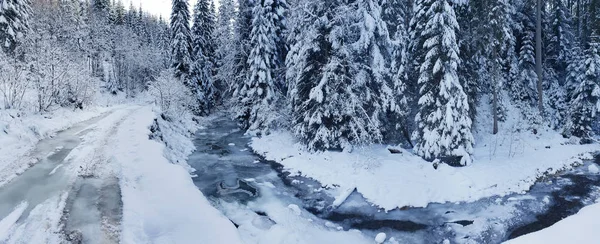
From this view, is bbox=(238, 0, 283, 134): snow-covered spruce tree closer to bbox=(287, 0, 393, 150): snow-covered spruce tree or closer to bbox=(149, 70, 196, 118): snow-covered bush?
bbox=(287, 0, 393, 150): snow-covered spruce tree

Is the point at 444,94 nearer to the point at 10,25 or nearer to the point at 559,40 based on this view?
the point at 559,40

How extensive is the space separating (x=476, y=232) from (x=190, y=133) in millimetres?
23800

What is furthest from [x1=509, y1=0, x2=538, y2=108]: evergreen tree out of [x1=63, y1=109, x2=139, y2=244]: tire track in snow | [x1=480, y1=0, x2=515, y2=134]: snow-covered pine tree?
[x1=63, y1=109, x2=139, y2=244]: tire track in snow

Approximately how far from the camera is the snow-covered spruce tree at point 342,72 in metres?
18.3

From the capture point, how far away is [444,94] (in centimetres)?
1753

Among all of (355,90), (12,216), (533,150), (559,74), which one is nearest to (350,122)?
(355,90)

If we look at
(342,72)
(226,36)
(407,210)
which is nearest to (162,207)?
(407,210)

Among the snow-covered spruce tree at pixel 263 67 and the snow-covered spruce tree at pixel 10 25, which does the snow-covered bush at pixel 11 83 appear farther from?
the snow-covered spruce tree at pixel 263 67

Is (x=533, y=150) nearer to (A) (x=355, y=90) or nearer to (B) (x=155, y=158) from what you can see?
(A) (x=355, y=90)

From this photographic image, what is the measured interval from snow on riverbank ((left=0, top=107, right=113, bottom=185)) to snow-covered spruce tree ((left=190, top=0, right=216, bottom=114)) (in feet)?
58.0

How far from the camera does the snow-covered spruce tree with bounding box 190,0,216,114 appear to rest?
39631 millimetres

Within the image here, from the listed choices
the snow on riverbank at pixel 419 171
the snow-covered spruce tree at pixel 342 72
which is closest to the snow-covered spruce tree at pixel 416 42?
the snow-covered spruce tree at pixel 342 72

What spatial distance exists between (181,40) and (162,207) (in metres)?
31.1

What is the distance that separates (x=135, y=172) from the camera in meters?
11.9
